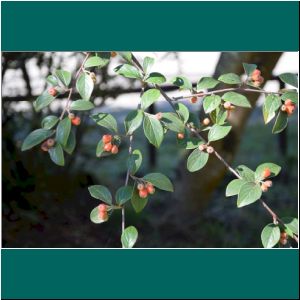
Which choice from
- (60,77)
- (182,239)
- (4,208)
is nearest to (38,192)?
(4,208)

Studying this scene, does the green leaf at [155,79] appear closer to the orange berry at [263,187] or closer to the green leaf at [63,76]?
the green leaf at [63,76]

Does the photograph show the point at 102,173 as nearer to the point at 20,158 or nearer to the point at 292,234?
the point at 20,158

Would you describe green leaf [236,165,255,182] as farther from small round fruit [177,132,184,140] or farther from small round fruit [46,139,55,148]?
small round fruit [46,139,55,148]

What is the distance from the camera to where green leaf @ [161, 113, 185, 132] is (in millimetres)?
993

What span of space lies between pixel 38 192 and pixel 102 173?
90 centimetres

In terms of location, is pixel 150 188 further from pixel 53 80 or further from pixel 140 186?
pixel 53 80

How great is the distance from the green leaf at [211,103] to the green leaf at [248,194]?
0.15 m

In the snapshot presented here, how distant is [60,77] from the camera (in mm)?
1048

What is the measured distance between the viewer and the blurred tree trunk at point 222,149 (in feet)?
6.44

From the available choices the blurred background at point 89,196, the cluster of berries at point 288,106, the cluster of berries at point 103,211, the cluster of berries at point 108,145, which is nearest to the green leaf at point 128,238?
the cluster of berries at point 103,211

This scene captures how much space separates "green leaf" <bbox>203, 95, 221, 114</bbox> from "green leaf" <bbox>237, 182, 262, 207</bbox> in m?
0.15

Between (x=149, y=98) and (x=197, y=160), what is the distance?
15cm

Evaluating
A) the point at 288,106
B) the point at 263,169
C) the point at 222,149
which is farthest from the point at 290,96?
the point at 222,149

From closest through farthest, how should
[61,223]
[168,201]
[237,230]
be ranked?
1. [61,223]
2. [237,230]
3. [168,201]
